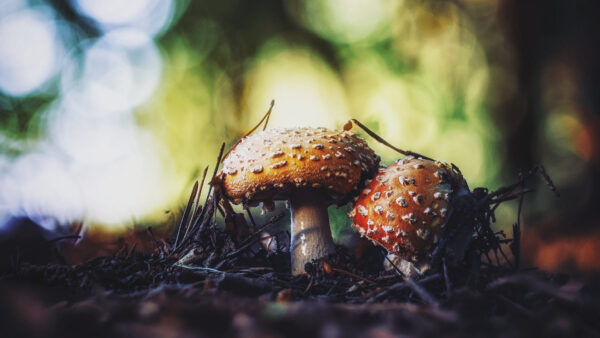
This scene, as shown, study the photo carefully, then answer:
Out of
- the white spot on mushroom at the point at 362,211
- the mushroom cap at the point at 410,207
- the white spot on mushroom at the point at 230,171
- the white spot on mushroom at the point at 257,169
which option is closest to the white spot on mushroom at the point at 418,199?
the mushroom cap at the point at 410,207

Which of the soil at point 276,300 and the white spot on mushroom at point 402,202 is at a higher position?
the white spot on mushroom at point 402,202

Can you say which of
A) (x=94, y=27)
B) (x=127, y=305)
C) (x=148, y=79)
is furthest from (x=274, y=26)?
(x=127, y=305)

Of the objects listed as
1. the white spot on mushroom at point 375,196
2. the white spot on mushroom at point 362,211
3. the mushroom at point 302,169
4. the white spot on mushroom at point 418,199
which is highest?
the mushroom at point 302,169

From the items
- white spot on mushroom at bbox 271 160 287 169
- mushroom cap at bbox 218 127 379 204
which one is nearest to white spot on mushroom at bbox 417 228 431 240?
mushroom cap at bbox 218 127 379 204

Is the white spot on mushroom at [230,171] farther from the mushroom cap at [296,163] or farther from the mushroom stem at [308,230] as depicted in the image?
the mushroom stem at [308,230]

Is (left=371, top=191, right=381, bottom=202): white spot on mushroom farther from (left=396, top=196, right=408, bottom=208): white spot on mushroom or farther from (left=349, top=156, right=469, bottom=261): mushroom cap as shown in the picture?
(left=396, top=196, right=408, bottom=208): white spot on mushroom

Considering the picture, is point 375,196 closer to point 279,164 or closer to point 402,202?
point 402,202

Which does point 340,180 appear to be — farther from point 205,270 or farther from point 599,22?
point 599,22
